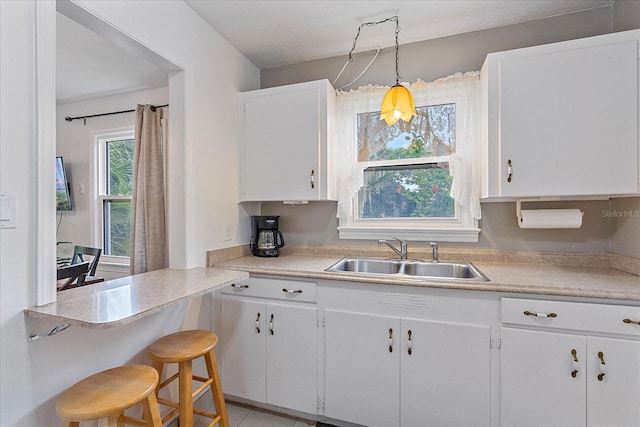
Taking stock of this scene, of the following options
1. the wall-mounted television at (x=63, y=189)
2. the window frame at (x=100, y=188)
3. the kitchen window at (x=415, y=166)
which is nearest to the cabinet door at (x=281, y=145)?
the kitchen window at (x=415, y=166)

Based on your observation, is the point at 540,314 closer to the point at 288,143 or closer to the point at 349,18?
the point at 288,143

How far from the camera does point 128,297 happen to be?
4.20ft

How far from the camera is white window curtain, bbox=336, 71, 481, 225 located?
2049 millimetres

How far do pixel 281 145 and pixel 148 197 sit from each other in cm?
146

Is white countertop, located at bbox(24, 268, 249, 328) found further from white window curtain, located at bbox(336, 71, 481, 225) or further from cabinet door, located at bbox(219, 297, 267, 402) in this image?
white window curtain, located at bbox(336, 71, 481, 225)

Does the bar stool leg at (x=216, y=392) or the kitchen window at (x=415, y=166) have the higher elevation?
the kitchen window at (x=415, y=166)

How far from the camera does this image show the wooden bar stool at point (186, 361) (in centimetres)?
138

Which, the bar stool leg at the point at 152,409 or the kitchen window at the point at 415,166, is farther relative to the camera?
the kitchen window at the point at 415,166

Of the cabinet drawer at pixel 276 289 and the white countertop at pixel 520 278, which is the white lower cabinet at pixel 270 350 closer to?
the cabinet drawer at pixel 276 289

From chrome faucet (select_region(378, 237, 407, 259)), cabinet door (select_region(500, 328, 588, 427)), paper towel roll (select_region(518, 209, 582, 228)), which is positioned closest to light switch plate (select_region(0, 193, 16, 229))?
chrome faucet (select_region(378, 237, 407, 259))

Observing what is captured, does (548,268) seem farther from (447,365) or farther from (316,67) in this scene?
(316,67)

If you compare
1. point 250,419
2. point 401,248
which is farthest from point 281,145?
point 250,419

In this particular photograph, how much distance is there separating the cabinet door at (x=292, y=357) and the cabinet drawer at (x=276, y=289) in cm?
6

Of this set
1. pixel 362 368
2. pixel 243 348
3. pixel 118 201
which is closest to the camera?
pixel 362 368
